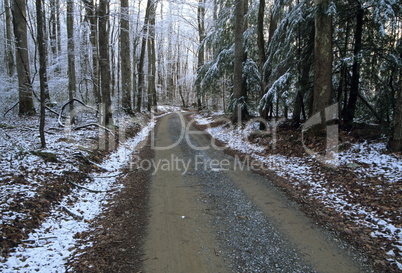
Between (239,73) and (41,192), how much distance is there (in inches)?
452

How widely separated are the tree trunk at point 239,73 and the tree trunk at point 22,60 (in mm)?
10531

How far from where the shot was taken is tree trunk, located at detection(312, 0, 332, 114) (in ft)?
24.7

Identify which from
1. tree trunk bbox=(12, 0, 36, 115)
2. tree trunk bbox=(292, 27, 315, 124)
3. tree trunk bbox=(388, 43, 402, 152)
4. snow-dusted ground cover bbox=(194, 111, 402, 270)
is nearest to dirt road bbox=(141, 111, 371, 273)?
snow-dusted ground cover bbox=(194, 111, 402, 270)

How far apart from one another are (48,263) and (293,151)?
7.41 metres

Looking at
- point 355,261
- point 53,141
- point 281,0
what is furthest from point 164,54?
point 355,261

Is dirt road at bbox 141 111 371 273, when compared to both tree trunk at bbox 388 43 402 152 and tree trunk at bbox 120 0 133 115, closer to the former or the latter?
tree trunk at bbox 388 43 402 152

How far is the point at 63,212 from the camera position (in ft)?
14.6

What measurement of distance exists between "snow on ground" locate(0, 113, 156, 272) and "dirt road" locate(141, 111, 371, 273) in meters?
1.29

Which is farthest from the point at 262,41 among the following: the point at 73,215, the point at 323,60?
the point at 73,215

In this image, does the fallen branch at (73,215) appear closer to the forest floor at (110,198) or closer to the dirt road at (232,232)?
the forest floor at (110,198)

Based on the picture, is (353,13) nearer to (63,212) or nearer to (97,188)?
(97,188)

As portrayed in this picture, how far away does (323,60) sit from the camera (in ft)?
25.1

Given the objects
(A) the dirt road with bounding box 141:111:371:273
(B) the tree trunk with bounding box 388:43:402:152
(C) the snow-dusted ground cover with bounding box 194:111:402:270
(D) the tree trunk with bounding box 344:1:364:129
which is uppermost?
(D) the tree trunk with bounding box 344:1:364:129

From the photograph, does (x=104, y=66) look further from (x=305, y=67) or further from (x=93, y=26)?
(x=305, y=67)
